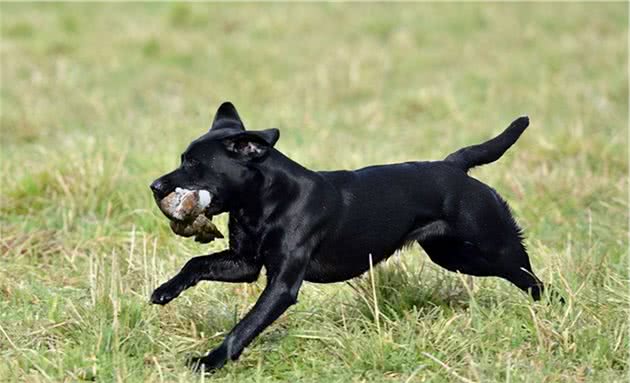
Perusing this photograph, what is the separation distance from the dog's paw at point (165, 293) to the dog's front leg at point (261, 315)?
0.89 ft

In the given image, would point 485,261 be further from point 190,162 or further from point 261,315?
point 190,162

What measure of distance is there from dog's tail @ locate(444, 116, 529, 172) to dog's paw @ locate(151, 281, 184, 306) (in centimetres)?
135

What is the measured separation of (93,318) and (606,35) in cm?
954

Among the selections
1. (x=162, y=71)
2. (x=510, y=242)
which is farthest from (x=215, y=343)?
(x=162, y=71)

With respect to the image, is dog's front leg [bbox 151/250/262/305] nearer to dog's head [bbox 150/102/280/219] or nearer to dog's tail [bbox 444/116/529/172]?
dog's head [bbox 150/102/280/219]

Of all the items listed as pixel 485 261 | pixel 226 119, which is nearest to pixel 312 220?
pixel 226 119

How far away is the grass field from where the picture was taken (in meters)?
4.42

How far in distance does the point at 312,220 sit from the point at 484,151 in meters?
1.06

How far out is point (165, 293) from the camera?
446cm

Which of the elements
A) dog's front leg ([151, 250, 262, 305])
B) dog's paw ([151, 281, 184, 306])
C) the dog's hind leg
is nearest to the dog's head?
dog's front leg ([151, 250, 262, 305])

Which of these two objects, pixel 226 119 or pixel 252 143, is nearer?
pixel 252 143

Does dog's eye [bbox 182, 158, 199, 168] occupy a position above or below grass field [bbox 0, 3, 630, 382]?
above

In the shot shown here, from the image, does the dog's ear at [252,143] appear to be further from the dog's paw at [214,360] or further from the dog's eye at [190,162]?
the dog's paw at [214,360]

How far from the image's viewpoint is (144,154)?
7.54 metres
